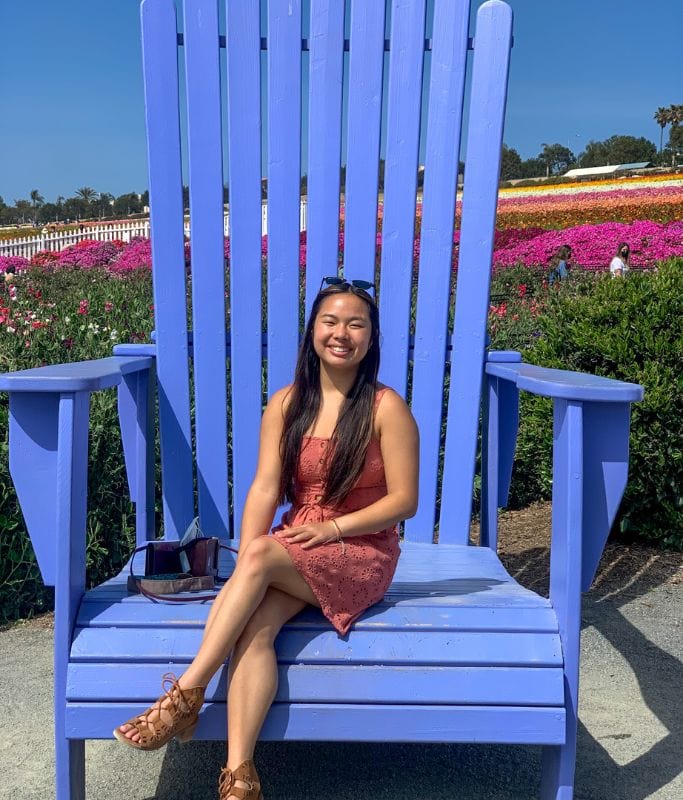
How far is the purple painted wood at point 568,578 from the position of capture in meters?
2.04

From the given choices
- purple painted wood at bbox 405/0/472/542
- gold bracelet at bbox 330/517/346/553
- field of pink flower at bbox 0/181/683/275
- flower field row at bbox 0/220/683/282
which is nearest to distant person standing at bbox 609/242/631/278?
field of pink flower at bbox 0/181/683/275

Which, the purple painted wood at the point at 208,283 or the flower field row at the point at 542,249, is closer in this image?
the purple painted wood at the point at 208,283

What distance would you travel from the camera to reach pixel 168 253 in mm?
2910

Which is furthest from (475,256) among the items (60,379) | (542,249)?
(542,249)

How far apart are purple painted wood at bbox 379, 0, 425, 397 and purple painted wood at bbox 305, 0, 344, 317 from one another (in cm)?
15

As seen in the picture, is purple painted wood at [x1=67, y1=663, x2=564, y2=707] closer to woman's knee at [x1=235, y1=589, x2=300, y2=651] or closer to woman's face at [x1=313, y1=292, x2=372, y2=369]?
woman's knee at [x1=235, y1=589, x2=300, y2=651]

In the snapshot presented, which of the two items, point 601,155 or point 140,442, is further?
point 601,155

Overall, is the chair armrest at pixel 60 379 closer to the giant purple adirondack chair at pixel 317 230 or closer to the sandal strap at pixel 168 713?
the giant purple adirondack chair at pixel 317 230

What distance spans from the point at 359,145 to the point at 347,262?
1.15ft

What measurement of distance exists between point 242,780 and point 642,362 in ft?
8.91

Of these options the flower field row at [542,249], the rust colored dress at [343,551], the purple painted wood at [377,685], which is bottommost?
the flower field row at [542,249]

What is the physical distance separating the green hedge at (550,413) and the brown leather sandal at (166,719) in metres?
1.74

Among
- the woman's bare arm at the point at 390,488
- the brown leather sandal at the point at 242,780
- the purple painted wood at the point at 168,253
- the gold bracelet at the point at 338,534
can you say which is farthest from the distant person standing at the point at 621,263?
the brown leather sandal at the point at 242,780

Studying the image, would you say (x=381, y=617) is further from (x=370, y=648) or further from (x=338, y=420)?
(x=338, y=420)
